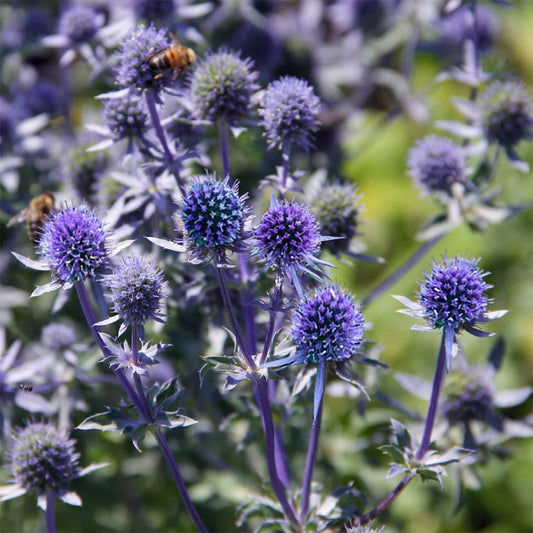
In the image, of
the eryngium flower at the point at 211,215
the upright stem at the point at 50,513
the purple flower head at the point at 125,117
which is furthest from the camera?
the purple flower head at the point at 125,117

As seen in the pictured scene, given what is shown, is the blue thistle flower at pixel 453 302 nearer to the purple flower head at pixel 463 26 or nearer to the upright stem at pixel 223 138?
the upright stem at pixel 223 138

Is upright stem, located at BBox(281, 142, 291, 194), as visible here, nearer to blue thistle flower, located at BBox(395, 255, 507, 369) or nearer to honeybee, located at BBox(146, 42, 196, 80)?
honeybee, located at BBox(146, 42, 196, 80)

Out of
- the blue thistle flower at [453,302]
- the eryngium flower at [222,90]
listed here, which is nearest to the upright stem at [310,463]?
the blue thistle flower at [453,302]

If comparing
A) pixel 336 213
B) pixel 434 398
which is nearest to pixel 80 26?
pixel 336 213

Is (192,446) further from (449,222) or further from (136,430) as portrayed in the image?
(449,222)

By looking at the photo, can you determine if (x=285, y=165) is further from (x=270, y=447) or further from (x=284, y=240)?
(x=270, y=447)

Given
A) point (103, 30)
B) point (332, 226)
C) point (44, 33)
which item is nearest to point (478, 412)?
point (332, 226)

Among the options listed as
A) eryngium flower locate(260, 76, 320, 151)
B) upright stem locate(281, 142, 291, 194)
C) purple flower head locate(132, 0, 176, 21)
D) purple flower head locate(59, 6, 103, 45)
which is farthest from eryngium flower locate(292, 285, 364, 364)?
purple flower head locate(59, 6, 103, 45)
